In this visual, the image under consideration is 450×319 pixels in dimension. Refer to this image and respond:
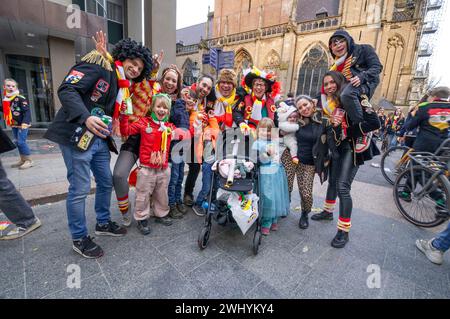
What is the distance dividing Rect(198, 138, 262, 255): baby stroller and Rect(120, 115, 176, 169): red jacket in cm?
73

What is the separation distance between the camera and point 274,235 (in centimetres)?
284

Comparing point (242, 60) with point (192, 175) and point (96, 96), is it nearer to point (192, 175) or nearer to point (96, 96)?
point (192, 175)

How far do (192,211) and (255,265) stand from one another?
144 cm

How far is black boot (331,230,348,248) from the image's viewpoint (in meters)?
2.62

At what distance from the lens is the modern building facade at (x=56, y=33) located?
6.87 metres

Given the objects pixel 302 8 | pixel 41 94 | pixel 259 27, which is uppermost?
pixel 302 8

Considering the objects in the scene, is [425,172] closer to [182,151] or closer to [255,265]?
[255,265]

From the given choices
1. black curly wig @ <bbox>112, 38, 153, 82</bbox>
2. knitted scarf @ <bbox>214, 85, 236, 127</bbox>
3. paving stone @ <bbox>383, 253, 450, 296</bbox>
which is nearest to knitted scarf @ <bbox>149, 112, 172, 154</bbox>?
black curly wig @ <bbox>112, 38, 153, 82</bbox>

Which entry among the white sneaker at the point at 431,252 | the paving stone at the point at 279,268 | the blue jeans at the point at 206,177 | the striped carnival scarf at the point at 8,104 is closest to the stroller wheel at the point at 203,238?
the paving stone at the point at 279,268

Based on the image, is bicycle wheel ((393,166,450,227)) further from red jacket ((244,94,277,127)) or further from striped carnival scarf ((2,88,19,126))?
striped carnival scarf ((2,88,19,126))

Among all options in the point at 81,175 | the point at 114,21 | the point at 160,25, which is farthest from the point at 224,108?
the point at 114,21

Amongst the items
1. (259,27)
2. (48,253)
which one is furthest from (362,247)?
(259,27)

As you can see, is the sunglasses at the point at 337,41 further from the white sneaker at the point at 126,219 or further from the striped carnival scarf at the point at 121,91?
the white sneaker at the point at 126,219

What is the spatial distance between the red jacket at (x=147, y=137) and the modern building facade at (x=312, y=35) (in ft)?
67.6
